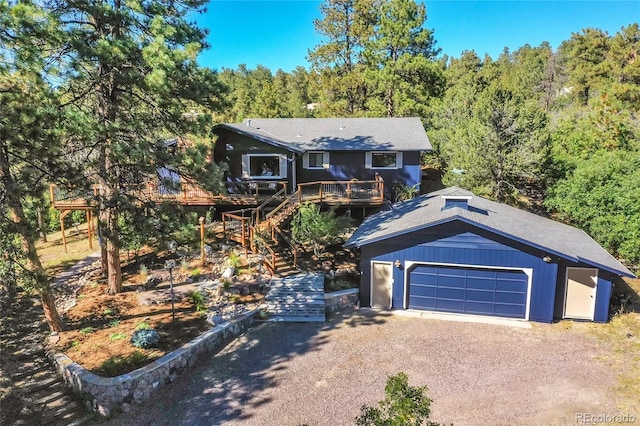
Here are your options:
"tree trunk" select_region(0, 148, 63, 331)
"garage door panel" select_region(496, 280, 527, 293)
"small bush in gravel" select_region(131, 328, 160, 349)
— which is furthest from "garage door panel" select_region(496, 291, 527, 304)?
"tree trunk" select_region(0, 148, 63, 331)

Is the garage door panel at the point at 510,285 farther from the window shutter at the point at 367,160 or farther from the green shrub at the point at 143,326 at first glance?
the green shrub at the point at 143,326

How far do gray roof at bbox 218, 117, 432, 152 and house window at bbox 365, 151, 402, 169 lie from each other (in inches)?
22.6

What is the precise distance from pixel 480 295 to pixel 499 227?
2.44 meters

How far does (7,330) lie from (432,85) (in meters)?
31.3

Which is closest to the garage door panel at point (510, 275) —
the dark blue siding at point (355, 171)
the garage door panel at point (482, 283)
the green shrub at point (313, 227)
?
the garage door panel at point (482, 283)

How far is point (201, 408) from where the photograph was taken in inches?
362

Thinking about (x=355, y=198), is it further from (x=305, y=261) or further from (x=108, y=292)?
(x=108, y=292)

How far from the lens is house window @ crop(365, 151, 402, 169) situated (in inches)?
840

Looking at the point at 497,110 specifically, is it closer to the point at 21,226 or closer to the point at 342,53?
the point at 21,226

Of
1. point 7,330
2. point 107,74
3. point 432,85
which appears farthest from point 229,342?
point 432,85

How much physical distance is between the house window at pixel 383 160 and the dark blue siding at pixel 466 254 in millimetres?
8319

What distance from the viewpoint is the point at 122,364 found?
10.1 meters

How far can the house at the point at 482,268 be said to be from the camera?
12891 mm

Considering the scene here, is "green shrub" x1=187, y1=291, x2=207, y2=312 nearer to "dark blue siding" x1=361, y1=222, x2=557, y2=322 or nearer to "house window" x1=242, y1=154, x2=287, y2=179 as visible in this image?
"dark blue siding" x1=361, y1=222, x2=557, y2=322
